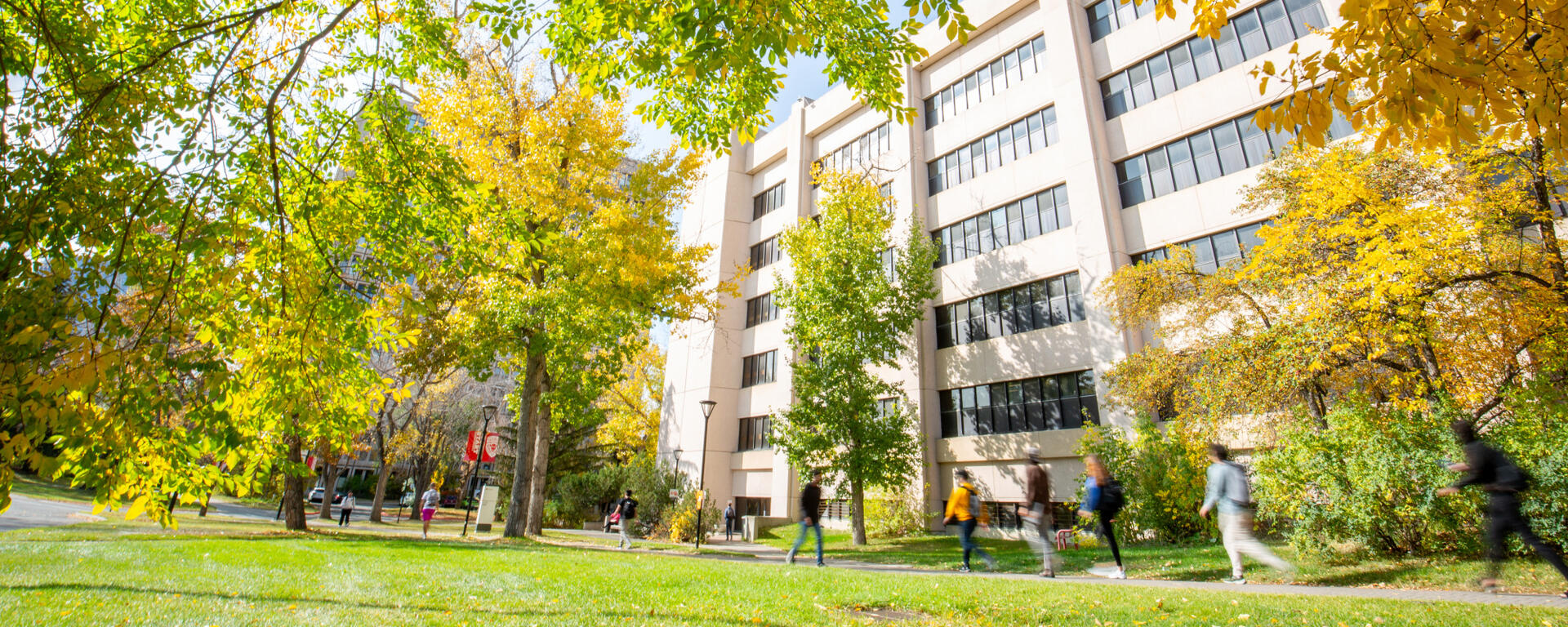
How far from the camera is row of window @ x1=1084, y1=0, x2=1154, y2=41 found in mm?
22059

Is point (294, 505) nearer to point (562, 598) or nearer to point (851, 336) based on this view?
point (851, 336)

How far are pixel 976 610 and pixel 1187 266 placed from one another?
42.0 ft

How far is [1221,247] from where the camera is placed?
18.4 meters

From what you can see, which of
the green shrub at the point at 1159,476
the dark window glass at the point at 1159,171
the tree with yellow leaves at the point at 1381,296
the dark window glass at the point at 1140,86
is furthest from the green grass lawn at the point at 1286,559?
the dark window glass at the point at 1140,86

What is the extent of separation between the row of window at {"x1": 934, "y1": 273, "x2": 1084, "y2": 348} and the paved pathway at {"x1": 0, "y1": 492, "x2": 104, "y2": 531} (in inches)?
949

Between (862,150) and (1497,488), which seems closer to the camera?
(1497,488)

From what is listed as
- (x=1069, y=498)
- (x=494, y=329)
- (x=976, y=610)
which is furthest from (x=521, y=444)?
(x=1069, y=498)

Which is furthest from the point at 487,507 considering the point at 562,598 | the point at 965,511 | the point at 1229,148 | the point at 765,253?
the point at 1229,148

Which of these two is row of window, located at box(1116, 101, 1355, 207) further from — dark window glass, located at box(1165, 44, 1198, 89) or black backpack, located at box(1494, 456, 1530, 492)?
black backpack, located at box(1494, 456, 1530, 492)

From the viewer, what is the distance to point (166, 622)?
5.02 metres

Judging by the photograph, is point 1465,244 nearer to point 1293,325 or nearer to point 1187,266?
point 1293,325

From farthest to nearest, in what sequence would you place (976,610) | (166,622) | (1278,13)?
(1278,13) < (976,610) < (166,622)

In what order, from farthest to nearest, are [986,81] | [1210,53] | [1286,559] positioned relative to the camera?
[986,81], [1210,53], [1286,559]

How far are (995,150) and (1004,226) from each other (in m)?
3.15
